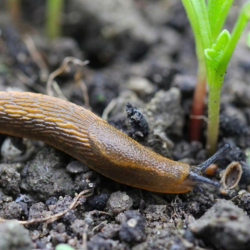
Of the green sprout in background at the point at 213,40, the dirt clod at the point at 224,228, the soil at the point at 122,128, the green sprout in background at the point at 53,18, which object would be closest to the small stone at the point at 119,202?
the soil at the point at 122,128

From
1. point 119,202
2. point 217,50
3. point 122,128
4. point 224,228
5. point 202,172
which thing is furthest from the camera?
point 122,128

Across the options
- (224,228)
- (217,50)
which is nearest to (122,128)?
(217,50)

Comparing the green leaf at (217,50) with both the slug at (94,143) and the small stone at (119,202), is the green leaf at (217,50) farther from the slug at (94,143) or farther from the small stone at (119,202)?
the small stone at (119,202)

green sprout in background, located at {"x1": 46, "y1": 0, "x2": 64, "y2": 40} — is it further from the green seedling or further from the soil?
the green seedling

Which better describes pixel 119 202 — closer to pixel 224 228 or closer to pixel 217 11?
pixel 224 228

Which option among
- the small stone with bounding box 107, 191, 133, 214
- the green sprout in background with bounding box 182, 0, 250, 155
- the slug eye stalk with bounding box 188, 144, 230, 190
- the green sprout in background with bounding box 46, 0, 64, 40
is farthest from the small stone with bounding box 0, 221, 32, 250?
the green sprout in background with bounding box 46, 0, 64, 40
